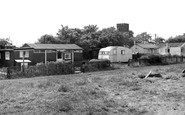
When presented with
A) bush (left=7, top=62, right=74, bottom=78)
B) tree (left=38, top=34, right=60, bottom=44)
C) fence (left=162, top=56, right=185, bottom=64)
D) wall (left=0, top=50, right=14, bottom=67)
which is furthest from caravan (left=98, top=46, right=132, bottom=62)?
wall (left=0, top=50, right=14, bottom=67)

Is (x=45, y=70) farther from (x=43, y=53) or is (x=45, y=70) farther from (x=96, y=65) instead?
(x=43, y=53)

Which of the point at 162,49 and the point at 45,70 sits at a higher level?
the point at 162,49

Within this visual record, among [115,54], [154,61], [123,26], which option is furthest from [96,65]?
[123,26]

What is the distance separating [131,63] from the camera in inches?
1254

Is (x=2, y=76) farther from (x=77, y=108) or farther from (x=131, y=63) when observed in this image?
(x=131, y=63)

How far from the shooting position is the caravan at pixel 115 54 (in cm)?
3631

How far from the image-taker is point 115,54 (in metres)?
36.8

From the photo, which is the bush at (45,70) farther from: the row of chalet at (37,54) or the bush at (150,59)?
the bush at (150,59)

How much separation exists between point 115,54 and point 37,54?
13.6 m

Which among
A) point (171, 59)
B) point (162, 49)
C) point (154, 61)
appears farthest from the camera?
point (162, 49)

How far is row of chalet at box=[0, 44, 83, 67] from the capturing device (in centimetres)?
2973

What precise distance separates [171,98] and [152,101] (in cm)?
101

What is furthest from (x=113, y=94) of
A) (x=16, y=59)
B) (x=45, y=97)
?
(x=16, y=59)

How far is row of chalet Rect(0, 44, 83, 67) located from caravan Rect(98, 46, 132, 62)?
478 cm
